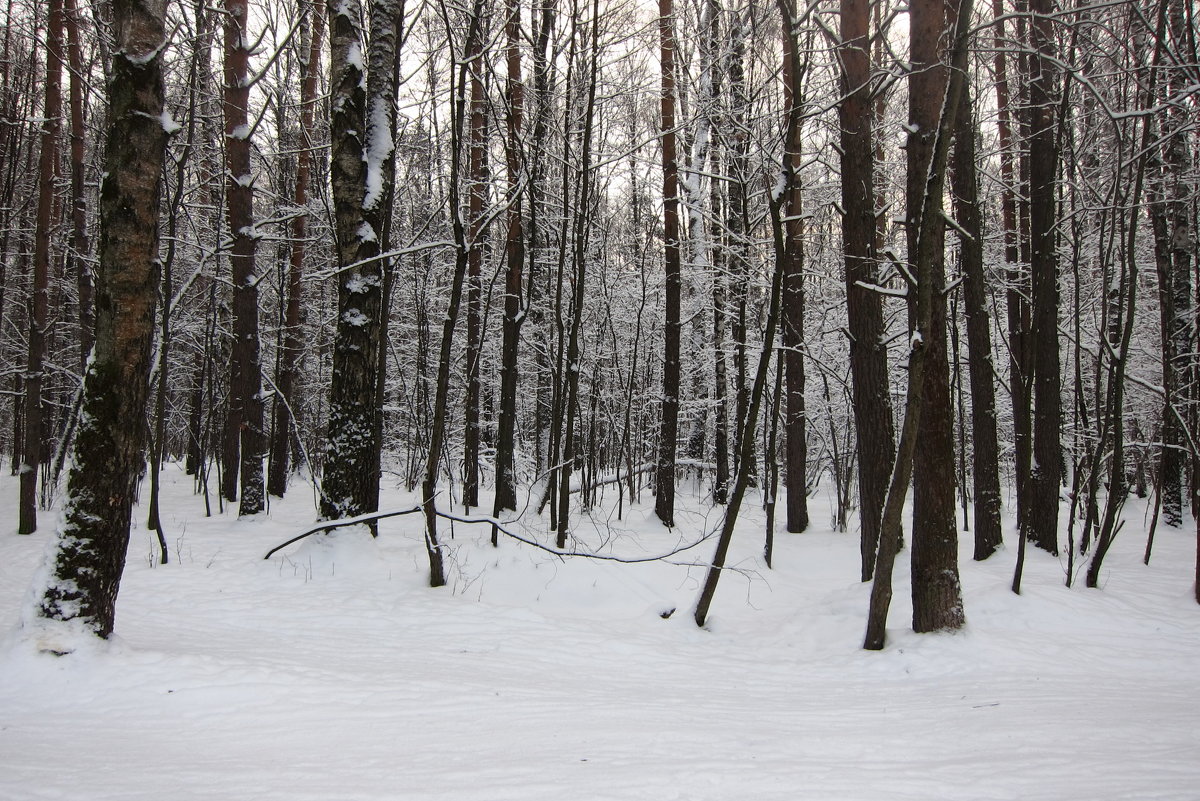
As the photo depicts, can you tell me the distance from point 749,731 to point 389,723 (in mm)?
1849

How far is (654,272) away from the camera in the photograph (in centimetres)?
1736

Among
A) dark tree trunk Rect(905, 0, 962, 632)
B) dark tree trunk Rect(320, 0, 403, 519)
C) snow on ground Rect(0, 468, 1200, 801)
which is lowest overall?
snow on ground Rect(0, 468, 1200, 801)

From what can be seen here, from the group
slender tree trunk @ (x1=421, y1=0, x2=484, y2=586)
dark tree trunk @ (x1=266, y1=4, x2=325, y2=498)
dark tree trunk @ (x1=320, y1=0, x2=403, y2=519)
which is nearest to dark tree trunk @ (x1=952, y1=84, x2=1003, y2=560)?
slender tree trunk @ (x1=421, y1=0, x2=484, y2=586)

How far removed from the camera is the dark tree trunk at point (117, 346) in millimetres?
3756

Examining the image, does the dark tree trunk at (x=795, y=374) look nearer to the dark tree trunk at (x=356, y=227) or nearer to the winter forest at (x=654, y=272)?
the winter forest at (x=654, y=272)

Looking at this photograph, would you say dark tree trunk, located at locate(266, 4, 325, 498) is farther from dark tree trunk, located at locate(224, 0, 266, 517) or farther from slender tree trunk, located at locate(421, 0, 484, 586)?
slender tree trunk, located at locate(421, 0, 484, 586)

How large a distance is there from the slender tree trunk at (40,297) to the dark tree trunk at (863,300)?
1043 cm

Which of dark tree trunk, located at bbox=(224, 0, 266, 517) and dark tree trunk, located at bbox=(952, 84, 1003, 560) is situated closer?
dark tree trunk, located at bbox=(952, 84, 1003, 560)

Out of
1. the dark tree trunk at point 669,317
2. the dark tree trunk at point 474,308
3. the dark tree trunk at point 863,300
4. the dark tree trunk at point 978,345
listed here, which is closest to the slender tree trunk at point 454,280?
the dark tree trunk at point 863,300

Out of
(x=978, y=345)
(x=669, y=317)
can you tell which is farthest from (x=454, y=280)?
(x=978, y=345)

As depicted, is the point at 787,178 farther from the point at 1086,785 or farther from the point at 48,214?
the point at 48,214

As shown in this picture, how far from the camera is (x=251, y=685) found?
3549mm

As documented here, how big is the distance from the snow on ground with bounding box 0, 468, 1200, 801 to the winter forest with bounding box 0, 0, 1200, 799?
296 millimetres

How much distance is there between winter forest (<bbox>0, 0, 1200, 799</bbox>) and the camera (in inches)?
204
